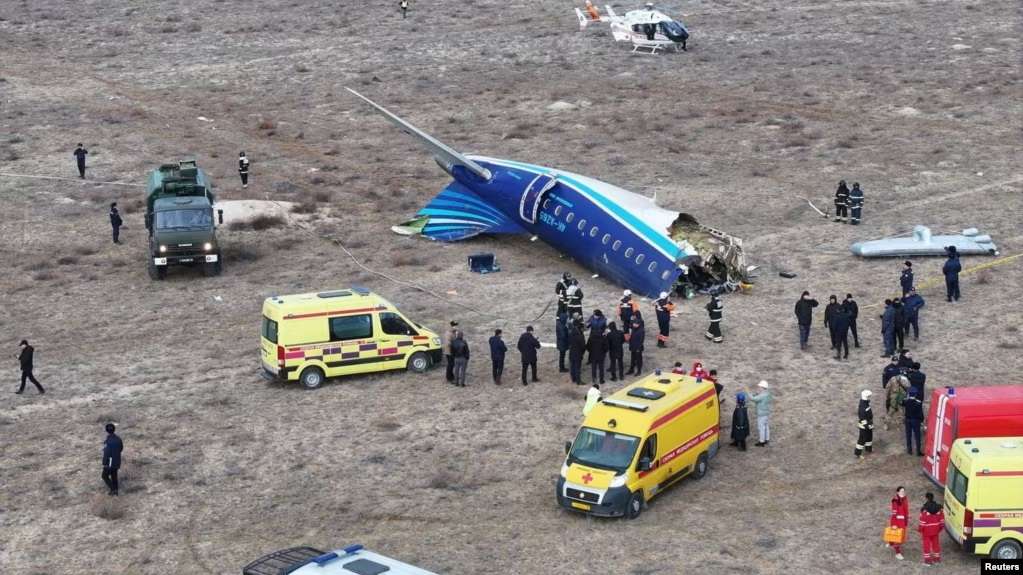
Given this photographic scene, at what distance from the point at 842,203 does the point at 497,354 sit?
16333 millimetres

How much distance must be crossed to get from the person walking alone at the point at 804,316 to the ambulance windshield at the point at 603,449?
9.24 metres

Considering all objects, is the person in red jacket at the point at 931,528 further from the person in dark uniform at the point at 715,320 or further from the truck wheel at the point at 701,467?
the person in dark uniform at the point at 715,320

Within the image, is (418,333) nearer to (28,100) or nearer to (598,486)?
(598,486)

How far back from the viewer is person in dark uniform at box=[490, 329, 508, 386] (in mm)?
31469

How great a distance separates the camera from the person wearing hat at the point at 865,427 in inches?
1073

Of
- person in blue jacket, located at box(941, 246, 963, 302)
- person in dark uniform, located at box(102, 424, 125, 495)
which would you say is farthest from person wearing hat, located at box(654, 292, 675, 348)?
person in dark uniform, located at box(102, 424, 125, 495)

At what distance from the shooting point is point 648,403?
85.1ft

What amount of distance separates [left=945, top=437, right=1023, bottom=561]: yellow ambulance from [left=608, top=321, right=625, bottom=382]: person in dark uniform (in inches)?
380

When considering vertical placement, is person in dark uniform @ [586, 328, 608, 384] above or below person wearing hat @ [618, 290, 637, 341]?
below

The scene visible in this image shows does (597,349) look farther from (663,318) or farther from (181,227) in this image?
(181,227)

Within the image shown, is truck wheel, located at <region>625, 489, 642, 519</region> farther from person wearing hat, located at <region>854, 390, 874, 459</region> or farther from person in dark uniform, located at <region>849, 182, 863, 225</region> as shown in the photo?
person in dark uniform, located at <region>849, 182, 863, 225</region>

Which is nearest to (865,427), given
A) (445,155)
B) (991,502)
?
(991,502)

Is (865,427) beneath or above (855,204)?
beneath

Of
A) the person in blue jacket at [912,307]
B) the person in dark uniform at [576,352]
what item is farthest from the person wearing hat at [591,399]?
the person in blue jacket at [912,307]
